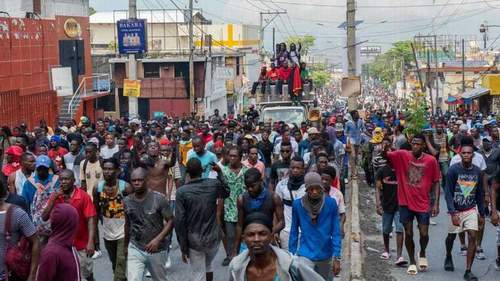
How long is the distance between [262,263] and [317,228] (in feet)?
8.94

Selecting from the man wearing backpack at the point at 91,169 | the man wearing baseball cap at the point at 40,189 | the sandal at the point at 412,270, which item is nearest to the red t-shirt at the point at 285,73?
the man wearing backpack at the point at 91,169

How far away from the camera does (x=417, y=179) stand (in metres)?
11.5

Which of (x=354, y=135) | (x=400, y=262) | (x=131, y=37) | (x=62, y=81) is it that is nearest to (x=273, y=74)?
(x=354, y=135)

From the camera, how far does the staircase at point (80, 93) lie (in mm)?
40500

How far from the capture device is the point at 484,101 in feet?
163

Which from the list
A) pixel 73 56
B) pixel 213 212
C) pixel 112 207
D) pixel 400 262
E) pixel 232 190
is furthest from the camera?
pixel 73 56

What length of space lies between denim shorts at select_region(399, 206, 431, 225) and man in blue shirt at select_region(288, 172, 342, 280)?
2.95 m

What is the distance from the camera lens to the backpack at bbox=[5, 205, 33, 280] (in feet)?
24.9

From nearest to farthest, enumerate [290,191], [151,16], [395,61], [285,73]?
[290,191], [285,73], [151,16], [395,61]

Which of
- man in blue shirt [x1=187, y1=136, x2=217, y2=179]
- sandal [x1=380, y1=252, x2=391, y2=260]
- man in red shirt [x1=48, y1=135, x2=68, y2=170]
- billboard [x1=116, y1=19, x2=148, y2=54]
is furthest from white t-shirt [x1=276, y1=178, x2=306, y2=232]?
billboard [x1=116, y1=19, x2=148, y2=54]

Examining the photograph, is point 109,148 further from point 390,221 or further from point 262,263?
point 262,263

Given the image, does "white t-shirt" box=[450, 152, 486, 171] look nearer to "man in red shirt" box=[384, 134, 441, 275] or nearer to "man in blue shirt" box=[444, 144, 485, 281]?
"man in blue shirt" box=[444, 144, 485, 281]

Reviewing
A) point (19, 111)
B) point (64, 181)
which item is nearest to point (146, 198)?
point (64, 181)

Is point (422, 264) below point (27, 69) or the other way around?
below
